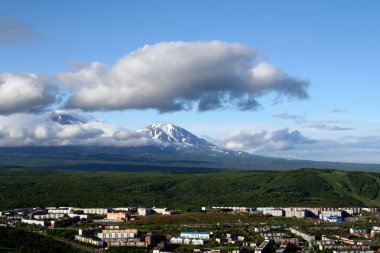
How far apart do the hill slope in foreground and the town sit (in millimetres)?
13013

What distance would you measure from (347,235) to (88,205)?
4789 centimetres

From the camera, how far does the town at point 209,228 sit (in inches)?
2571

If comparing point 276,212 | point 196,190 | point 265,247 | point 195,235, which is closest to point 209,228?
point 195,235

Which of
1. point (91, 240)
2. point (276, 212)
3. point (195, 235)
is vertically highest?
point (276, 212)

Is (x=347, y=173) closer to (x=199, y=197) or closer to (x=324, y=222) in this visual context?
(x=199, y=197)

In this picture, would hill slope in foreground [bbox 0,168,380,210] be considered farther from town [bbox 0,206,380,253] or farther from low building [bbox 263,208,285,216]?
low building [bbox 263,208,285,216]

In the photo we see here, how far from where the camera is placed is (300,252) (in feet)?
203

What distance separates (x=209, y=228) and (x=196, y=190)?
54.0 metres

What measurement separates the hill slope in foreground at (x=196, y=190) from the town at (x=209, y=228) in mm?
13013

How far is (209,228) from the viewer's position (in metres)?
77.7

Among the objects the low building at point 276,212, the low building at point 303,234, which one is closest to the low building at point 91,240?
the low building at point 303,234

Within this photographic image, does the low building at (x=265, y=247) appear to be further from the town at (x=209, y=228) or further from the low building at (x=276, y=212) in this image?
the low building at (x=276, y=212)

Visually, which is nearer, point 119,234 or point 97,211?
point 119,234

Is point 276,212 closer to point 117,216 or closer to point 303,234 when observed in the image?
point 117,216
